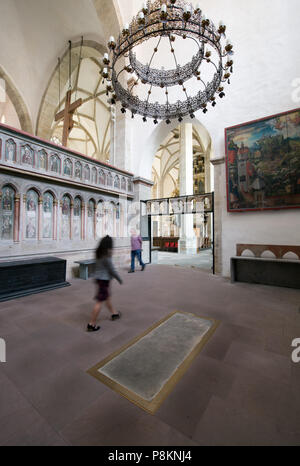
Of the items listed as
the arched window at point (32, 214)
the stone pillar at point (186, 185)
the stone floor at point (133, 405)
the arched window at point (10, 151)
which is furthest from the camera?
the stone pillar at point (186, 185)

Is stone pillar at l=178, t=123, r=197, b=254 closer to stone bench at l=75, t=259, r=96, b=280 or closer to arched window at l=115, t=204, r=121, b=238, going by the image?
arched window at l=115, t=204, r=121, b=238

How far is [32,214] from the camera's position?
5543 millimetres

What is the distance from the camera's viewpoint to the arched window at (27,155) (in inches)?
206

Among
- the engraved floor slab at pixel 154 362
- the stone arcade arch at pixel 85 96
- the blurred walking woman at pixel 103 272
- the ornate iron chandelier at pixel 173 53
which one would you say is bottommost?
the engraved floor slab at pixel 154 362

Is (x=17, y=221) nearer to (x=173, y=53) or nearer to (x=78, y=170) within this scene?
(x=78, y=170)

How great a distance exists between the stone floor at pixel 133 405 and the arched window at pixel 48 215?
266cm

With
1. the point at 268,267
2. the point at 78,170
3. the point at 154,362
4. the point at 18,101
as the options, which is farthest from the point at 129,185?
the point at 18,101

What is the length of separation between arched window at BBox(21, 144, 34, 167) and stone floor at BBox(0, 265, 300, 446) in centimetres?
389

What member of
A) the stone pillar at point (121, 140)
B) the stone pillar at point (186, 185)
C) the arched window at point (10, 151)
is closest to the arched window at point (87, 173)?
the arched window at point (10, 151)

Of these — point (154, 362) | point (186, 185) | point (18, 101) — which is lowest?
point (154, 362)

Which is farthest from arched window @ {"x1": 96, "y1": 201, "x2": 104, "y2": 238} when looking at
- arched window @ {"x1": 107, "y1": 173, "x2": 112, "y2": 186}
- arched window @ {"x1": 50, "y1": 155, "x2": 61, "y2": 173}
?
arched window @ {"x1": 50, "y1": 155, "x2": 61, "y2": 173}

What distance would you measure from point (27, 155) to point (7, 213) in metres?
1.72

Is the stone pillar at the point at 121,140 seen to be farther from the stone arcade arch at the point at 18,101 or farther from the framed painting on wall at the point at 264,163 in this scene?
the stone arcade arch at the point at 18,101

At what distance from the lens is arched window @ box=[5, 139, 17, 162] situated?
4.91m
